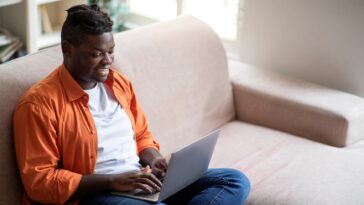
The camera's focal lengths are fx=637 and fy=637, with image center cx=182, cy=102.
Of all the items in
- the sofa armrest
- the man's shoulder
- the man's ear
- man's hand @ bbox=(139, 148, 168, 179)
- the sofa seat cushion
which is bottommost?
the sofa seat cushion

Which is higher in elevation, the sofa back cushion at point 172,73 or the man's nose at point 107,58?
the man's nose at point 107,58

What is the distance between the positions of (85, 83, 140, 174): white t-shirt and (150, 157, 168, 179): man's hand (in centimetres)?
5

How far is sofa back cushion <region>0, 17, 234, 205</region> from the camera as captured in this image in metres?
2.20

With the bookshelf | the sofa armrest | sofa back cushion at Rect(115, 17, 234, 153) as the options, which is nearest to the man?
sofa back cushion at Rect(115, 17, 234, 153)

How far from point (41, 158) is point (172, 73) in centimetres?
89

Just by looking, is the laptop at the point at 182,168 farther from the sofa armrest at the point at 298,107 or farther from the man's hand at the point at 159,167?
the sofa armrest at the point at 298,107

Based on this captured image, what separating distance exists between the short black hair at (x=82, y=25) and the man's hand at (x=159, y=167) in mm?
453

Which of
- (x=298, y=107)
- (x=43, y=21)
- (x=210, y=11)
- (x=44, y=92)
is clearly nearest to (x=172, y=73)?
(x=298, y=107)

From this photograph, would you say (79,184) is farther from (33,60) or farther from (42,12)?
(42,12)

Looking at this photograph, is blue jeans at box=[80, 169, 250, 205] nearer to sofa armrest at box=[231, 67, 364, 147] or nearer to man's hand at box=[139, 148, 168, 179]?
man's hand at box=[139, 148, 168, 179]

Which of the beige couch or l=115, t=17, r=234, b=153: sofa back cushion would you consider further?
l=115, t=17, r=234, b=153: sofa back cushion

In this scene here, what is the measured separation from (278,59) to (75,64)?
4.73 ft

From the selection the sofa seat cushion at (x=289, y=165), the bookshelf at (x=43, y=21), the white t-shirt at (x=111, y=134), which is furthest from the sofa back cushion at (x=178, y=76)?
the bookshelf at (x=43, y=21)

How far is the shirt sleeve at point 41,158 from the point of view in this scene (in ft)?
5.93
